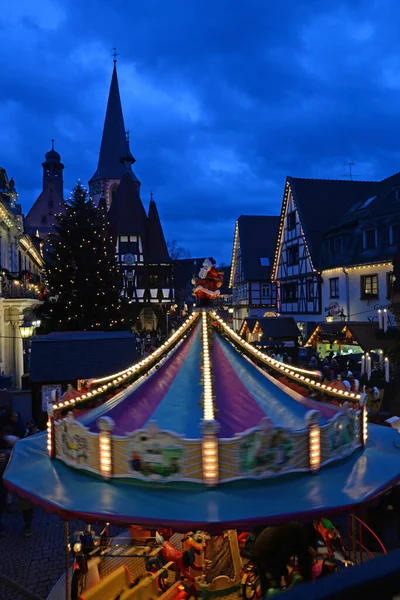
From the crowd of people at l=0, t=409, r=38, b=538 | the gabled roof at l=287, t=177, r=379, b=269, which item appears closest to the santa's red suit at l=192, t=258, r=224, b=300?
Result: the crowd of people at l=0, t=409, r=38, b=538

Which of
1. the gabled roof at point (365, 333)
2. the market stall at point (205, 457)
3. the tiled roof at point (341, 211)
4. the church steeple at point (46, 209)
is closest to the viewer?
the market stall at point (205, 457)

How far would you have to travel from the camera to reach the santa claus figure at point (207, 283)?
8.26 metres

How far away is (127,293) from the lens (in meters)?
42.2

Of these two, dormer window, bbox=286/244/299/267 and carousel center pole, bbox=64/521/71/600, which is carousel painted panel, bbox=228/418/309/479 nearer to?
carousel center pole, bbox=64/521/71/600

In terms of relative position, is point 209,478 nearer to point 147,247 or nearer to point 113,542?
point 113,542

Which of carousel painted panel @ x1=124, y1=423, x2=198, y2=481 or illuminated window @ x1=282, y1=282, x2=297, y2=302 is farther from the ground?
illuminated window @ x1=282, y1=282, x2=297, y2=302

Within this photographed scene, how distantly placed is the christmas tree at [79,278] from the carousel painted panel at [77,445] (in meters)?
18.7

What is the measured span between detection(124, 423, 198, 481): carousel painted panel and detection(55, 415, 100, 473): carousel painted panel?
55cm

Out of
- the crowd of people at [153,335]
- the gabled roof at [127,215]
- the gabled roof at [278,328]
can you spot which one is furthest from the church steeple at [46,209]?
the gabled roof at [278,328]

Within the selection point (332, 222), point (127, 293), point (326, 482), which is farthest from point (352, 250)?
point (326, 482)

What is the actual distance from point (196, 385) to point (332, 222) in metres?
28.9

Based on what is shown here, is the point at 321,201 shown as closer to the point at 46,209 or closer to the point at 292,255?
the point at 292,255

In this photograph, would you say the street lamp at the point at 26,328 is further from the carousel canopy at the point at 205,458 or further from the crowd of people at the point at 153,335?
the carousel canopy at the point at 205,458

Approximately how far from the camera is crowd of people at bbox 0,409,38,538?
346 inches
